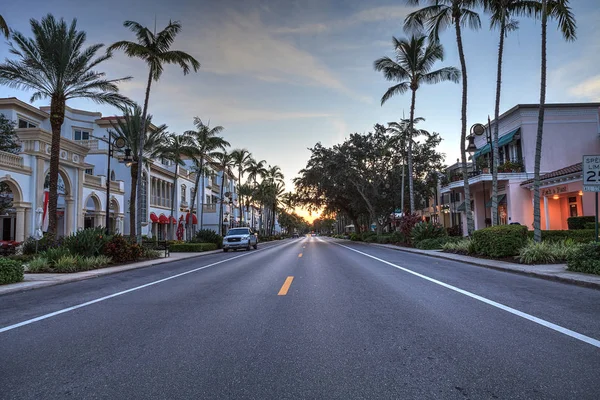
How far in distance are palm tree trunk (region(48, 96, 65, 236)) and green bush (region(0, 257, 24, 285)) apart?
7115 mm

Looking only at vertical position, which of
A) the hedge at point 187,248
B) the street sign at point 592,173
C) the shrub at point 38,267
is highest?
the street sign at point 592,173

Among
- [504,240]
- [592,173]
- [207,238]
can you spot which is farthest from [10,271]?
[207,238]

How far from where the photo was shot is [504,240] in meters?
14.8

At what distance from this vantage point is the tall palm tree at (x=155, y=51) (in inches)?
861

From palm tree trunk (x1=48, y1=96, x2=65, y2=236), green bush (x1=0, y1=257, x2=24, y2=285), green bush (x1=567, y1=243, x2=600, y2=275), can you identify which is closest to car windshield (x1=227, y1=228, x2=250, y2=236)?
palm tree trunk (x1=48, y1=96, x2=65, y2=236)

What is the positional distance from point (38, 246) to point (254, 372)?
20.9 m

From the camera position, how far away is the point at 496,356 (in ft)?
13.4

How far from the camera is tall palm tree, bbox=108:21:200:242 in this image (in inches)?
861

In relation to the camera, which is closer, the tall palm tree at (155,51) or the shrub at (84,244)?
the shrub at (84,244)

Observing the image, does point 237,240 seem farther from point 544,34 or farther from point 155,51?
point 544,34

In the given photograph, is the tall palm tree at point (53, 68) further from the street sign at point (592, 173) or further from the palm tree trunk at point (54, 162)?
the street sign at point (592, 173)

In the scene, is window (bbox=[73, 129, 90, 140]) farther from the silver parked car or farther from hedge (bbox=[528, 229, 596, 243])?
hedge (bbox=[528, 229, 596, 243])

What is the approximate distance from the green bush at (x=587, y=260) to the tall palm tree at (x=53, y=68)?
63.9 feet

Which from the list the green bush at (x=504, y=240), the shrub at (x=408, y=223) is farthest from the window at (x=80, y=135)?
the green bush at (x=504, y=240)
